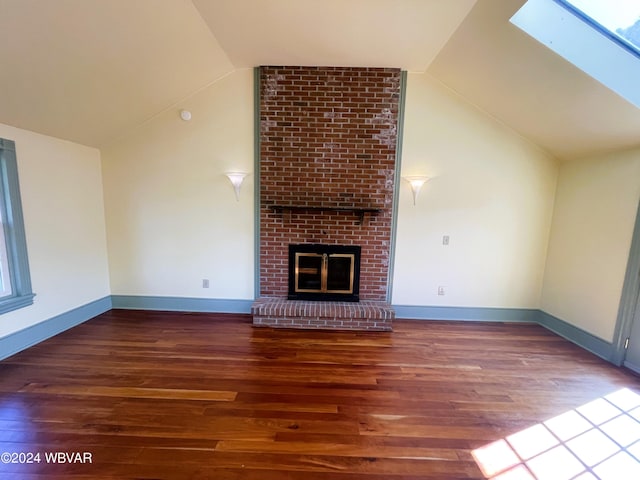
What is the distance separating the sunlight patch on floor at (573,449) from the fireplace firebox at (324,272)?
2001 mm

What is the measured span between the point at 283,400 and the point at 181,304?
2260 millimetres

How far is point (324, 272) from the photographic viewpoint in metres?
3.40

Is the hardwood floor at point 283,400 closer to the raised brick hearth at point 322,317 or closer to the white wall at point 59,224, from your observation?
the raised brick hearth at point 322,317

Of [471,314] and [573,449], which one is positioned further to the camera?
[471,314]

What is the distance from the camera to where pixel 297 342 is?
279 centimetres

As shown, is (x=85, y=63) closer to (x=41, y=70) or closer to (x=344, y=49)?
(x=41, y=70)

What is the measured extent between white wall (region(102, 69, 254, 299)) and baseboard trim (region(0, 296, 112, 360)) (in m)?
0.29

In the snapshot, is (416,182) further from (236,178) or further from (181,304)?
(181,304)

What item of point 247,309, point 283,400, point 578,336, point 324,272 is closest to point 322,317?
point 324,272

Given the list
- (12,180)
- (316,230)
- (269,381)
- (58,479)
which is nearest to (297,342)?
(269,381)

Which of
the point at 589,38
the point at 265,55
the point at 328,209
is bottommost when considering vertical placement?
the point at 328,209

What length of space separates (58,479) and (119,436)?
278 mm

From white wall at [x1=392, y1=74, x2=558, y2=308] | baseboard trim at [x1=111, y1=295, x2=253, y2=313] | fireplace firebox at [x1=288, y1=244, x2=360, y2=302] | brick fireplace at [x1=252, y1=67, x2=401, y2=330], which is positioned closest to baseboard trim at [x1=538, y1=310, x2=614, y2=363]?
white wall at [x1=392, y1=74, x2=558, y2=308]

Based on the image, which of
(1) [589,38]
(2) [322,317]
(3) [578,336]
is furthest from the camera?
(2) [322,317]
